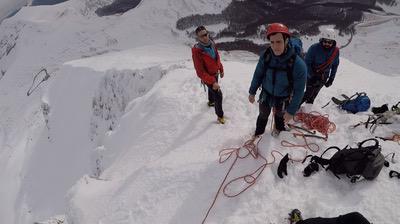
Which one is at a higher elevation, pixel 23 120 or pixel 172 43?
pixel 23 120

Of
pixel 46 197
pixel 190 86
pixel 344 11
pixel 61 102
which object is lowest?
pixel 344 11

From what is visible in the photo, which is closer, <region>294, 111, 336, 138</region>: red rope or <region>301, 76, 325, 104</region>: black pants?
<region>294, 111, 336, 138</region>: red rope

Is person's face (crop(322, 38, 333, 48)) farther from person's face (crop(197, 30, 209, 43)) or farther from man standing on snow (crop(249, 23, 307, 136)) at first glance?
person's face (crop(197, 30, 209, 43))

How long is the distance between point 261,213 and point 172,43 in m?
39.7

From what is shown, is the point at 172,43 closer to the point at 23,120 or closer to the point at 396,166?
the point at 23,120

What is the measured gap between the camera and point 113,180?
7922mm

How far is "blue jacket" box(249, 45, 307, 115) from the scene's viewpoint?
221 inches

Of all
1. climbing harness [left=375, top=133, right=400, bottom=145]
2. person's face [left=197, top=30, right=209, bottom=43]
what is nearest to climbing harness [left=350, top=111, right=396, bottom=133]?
climbing harness [left=375, top=133, right=400, bottom=145]

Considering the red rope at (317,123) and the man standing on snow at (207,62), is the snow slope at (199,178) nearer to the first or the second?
the red rope at (317,123)

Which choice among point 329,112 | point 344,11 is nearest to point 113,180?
point 329,112

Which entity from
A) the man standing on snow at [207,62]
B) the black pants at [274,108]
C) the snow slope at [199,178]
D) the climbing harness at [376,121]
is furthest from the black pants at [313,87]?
the man standing on snow at [207,62]

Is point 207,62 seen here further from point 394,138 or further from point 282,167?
point 394,138

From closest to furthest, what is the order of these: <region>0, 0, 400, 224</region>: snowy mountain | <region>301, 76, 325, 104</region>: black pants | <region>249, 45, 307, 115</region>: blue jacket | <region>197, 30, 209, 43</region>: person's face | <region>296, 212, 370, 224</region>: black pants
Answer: <region>296, 212, 370, 224</region>: black pants, <region>249, 45, 307, 115</region>: blue jacket, <region>0, 0, 400, 224</region>: snowy mountain, <region>197, 30, 209, 43</region>: person's face, <region>301, 76, 325, 104</region>: black pants

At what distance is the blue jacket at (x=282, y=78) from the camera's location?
221 inches
